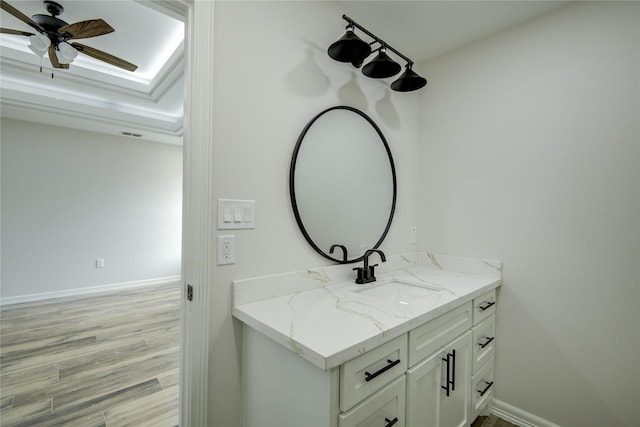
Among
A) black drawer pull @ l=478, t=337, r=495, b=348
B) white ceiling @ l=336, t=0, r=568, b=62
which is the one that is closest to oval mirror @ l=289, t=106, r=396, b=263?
white ceiling @ l=336, t=0, r=568, b=62

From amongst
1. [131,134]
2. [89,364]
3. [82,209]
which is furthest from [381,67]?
[82,209]

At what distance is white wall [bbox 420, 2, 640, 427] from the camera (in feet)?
4.42

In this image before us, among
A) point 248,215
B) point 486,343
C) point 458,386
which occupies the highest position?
point 248,215

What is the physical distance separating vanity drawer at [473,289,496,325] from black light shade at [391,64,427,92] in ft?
4.24

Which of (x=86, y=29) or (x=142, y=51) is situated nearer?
(x=86, y=29)

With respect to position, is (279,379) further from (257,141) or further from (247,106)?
(247,106)

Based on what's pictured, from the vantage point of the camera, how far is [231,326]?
1.18 meters

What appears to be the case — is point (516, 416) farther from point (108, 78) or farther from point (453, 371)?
point (108, 78)

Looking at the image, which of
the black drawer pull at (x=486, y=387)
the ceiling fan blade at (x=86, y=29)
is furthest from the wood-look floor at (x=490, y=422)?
the ceiling fan blade at (x=86, y=29)

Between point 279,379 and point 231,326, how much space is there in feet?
1.07

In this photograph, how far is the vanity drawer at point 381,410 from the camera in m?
0.83

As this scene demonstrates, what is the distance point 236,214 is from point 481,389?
169 cm

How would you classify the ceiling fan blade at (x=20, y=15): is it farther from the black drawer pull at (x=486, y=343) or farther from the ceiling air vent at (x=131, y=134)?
the black drawer pull at (x=486, y=343)

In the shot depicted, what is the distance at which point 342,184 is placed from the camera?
162 centimetres
